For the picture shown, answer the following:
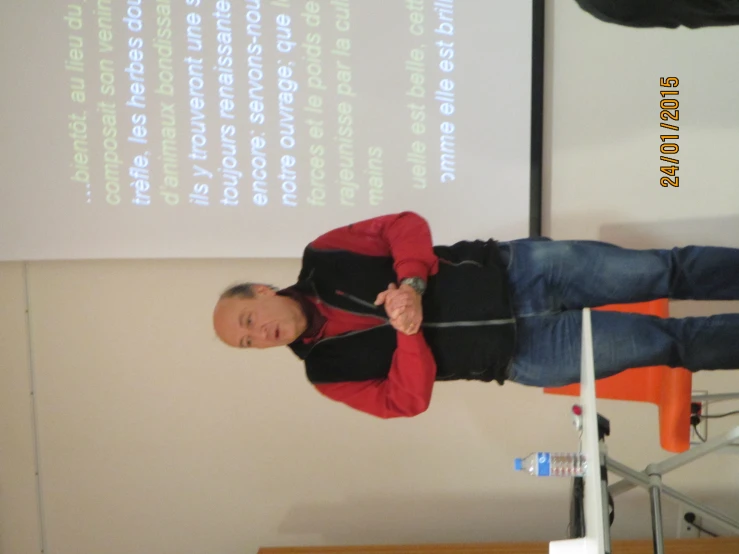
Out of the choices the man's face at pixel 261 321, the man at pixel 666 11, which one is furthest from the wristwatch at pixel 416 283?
the man at pixel 666 11

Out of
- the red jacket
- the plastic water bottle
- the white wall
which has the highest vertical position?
the red jacket

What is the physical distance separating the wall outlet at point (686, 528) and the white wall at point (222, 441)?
62 mm

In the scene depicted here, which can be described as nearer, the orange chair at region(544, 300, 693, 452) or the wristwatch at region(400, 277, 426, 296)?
the wristwatch at region(400, 277, 426, 296)

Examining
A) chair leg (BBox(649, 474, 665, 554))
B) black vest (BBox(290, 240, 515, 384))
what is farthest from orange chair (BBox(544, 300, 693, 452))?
black vest (BBox(290, 240, 515, 384))

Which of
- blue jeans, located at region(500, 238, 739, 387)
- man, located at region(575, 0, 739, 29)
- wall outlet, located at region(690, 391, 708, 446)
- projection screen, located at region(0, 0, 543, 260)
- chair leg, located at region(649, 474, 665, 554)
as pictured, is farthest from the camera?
wall outlet, located at region(690, 391, 708, 446)

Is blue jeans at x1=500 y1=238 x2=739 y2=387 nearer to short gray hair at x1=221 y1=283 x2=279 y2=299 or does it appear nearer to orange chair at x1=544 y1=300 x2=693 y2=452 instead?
orange chair at x1=544 y1=300 x2=693 y2=452

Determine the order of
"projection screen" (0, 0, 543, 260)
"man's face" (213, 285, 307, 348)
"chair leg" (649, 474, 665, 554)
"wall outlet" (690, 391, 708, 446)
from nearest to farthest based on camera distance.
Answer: "man's face" (213, 285, 307, 348) → "chair leg" (649, 474, 665, 554) → "projection screen" (0, 0, 543, 260) → "wall outlet" (690, 391, 708, 446)

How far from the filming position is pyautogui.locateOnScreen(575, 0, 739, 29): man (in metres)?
1.20

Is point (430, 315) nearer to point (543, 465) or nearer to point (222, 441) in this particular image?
point (543, 465)

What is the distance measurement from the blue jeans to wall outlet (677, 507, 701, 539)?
1.11m

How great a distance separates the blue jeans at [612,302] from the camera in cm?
146

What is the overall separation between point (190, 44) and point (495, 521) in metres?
2.13

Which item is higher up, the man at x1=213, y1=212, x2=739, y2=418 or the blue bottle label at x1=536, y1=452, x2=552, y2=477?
the man at x1=213, y1=212, x2=739, y2=418

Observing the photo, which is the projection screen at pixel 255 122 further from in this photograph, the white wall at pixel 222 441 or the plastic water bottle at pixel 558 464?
the plastic water bottle at pixel 558 464
